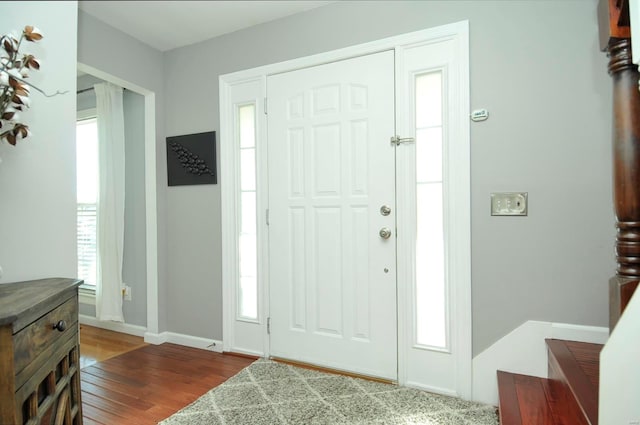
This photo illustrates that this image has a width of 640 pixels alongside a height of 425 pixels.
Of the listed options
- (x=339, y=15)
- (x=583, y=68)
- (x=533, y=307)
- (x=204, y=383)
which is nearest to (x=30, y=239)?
(x=204, y=383)

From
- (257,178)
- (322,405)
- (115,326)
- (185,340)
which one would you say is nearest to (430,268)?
(322,405)

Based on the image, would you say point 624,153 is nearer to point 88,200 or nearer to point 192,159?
point 192,159

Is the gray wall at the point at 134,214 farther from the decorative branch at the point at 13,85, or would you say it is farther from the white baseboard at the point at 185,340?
the decorative branch at the point at 13,85

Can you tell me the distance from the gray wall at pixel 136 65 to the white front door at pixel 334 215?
3.26 feet

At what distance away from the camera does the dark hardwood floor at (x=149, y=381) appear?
5.76 feet

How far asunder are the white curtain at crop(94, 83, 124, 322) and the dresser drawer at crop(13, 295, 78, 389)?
1.80m

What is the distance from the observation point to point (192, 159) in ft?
8.55

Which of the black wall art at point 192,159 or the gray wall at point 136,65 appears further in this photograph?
the black wall art at point 192,159

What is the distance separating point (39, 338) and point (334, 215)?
4.90 ft

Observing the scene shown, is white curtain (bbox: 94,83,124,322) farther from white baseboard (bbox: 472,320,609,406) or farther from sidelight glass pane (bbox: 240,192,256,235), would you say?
white baseboard (bbox: 472,320,609,406)

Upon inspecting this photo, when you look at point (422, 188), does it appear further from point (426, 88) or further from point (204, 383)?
point (204, 383)

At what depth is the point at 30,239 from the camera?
1478mm

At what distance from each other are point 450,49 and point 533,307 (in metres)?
1.40

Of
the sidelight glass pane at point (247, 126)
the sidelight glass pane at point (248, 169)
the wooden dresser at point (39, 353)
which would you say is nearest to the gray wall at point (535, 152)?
the sidelight glass pane at point (247, 126)
